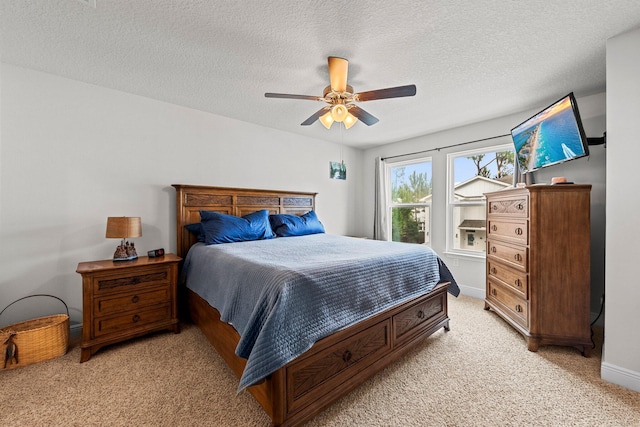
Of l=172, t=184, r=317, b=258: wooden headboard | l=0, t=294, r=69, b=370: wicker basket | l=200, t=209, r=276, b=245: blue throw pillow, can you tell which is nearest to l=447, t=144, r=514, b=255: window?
l=172, t=184, r=317, b=258: wooden headboard

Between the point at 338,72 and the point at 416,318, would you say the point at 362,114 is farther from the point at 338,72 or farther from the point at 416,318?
the point at 416,318

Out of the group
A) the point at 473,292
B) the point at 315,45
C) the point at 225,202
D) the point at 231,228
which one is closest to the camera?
the point at 315,45

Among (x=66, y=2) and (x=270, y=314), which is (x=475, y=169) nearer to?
(x=270, y=314)

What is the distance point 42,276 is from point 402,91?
3526mm

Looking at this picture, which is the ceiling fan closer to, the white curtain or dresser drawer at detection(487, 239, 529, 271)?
dresser drawer at detection(487, 239, 529, 271)

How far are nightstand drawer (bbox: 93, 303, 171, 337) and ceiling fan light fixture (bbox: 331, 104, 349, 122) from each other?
7.80ft

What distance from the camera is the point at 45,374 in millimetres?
1904

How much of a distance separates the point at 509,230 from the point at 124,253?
12.5 ft

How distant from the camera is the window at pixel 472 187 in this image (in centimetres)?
354

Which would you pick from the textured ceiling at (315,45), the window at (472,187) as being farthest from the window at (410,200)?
the textured ceiling at (315,45)

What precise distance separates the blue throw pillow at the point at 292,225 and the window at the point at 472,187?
2075 mm

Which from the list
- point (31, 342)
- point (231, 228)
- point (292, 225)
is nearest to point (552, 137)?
point (292, 225)

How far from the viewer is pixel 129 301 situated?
90.3 inches

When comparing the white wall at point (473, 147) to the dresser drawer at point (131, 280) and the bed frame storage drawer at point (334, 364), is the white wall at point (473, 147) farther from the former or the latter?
the dresser drawer at point (131, 280)
